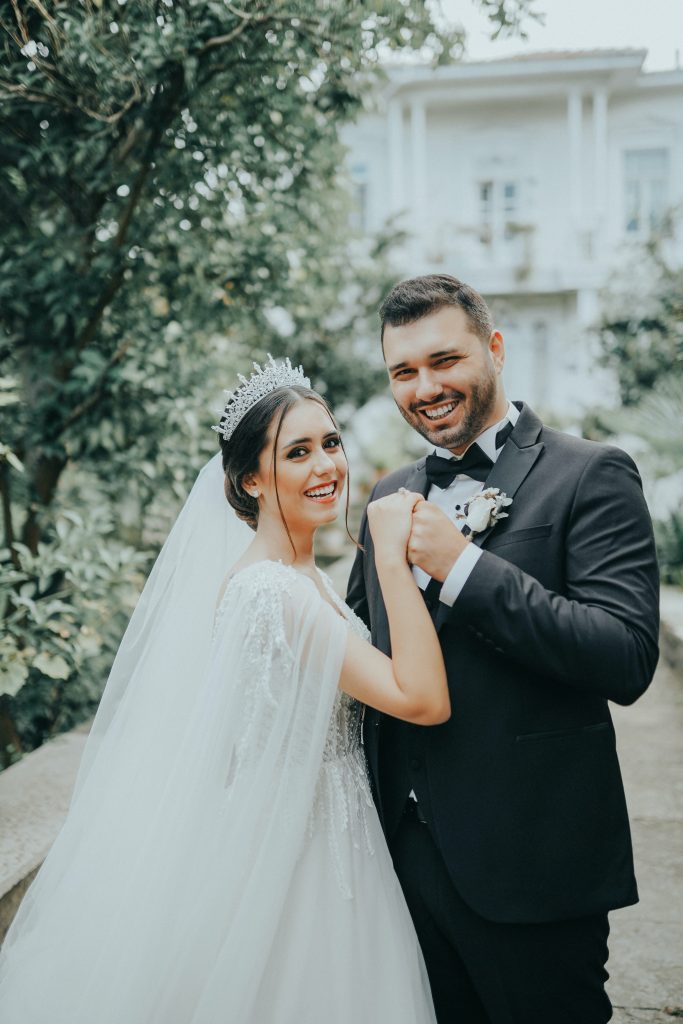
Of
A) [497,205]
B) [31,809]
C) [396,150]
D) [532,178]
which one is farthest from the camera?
[497,205]

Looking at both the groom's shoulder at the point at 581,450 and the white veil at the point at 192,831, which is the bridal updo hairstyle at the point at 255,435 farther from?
the groom's shoulder at the point at 581,450

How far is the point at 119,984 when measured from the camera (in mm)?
1798

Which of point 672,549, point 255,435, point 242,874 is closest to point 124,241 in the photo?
point 255,435

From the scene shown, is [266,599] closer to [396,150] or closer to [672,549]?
[672,549]

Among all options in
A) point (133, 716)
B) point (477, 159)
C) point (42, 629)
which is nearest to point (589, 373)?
point (477, 159)

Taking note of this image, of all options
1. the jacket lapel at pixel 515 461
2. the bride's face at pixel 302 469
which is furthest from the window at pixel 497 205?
the jacket lapel at pixel 515 461

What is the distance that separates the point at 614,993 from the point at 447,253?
39.6 ft

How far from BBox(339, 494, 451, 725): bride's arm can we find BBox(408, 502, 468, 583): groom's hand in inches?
1.3

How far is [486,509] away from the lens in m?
1.82

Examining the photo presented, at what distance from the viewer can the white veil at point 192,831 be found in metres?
1.80

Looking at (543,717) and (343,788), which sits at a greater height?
(543,717)

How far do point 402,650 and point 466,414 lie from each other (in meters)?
0.58

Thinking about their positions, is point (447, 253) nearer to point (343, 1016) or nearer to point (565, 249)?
point (565, 249)

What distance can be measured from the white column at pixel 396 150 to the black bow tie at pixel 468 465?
12.5 meters
